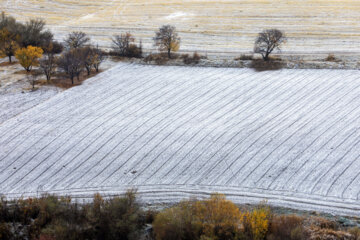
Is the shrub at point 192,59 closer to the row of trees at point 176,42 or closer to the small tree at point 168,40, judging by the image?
the small tree at point 168,40

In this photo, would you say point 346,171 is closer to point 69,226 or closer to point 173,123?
point 173,123

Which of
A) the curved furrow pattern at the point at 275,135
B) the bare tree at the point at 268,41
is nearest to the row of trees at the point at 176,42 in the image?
the bare tree at the point at 268,41

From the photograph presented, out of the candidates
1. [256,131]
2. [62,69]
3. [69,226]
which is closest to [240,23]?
[62,69]

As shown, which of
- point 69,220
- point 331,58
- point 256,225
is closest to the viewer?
point 256,225

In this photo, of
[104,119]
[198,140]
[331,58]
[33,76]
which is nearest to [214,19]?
[331,58]

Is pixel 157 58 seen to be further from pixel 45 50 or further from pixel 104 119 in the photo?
pixel 104 119

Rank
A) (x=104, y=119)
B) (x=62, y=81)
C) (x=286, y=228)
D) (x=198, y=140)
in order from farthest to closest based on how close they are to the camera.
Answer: (x=62, y=81) < (x=104, y=119) < (x=198, y=140) < (x=286, y=228)

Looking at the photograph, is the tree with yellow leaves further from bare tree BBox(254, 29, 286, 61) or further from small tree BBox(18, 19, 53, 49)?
small tree BBox(18, 19, 53, 49)
